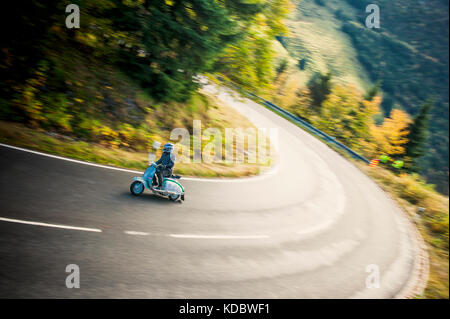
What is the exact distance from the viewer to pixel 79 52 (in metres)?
10.4

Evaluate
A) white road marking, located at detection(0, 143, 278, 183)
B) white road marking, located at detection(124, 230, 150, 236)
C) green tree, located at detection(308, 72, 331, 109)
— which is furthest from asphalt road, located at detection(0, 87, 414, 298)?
green tree, located at detection(308, 72, 331, 109)

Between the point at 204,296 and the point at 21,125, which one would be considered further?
the point at 21,125

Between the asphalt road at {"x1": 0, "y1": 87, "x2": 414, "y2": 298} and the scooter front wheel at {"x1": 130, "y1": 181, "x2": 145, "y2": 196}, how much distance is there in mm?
212

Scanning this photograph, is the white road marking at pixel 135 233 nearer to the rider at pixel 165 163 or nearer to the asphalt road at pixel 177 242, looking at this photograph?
the asphalt road at pixel 177 242

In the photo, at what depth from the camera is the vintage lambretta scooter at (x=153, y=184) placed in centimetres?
669

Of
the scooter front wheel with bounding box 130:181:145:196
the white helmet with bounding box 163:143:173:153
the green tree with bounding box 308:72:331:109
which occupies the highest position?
the green tree with bounding box 308:72:331:109

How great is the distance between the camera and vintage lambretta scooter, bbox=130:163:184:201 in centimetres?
669

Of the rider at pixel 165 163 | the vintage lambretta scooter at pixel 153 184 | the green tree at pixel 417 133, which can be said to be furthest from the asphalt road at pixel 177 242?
the green tree at pixel 417 133

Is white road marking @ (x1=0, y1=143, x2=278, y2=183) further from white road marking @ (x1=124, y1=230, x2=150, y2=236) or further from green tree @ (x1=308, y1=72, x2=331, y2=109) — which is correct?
green tree @ (x1=308, y1=72, x2=331, y2=109)

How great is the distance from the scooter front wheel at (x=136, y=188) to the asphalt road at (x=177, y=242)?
0.21 meters

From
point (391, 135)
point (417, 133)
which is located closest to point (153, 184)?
point (391, 135)
